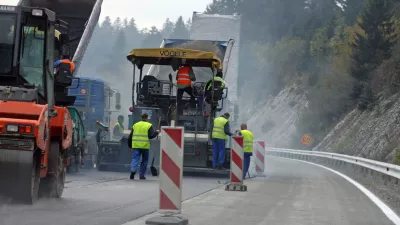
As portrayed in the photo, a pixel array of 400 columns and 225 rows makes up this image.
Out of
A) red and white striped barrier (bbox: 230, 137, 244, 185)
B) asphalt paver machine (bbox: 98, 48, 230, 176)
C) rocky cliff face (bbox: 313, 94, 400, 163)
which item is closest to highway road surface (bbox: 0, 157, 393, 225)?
red and white striped barrier (bbox: 230, 137, 244, 185)

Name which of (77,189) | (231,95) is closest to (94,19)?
(77,189)

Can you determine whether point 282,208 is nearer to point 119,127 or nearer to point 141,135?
point 141,135

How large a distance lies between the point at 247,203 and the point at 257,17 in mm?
98533

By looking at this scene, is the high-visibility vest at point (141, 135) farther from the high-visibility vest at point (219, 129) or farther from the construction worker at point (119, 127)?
the construction worker at point (119, 127)

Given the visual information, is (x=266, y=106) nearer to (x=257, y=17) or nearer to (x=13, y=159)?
(x=257, y=17)

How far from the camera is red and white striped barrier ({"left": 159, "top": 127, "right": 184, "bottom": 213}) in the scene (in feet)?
32.2

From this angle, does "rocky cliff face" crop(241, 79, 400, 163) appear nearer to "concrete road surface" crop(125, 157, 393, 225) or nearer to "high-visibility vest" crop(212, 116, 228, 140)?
"high-visibility vest" crop(212, 116, 228, 140)

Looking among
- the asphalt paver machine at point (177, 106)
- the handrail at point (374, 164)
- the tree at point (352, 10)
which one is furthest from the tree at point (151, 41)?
the asphalt paver machine at point (177, 106)

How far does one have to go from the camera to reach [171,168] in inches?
390

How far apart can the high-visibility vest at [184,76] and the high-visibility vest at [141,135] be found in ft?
8.87

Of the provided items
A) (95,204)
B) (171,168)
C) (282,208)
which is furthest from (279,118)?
(171,168)

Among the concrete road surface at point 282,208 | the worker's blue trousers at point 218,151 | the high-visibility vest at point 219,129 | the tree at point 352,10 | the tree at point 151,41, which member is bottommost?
the concrete road surface at point 282,208

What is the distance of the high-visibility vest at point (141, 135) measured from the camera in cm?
1881

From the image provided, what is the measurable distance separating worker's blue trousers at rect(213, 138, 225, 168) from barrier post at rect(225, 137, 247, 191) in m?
4.46
